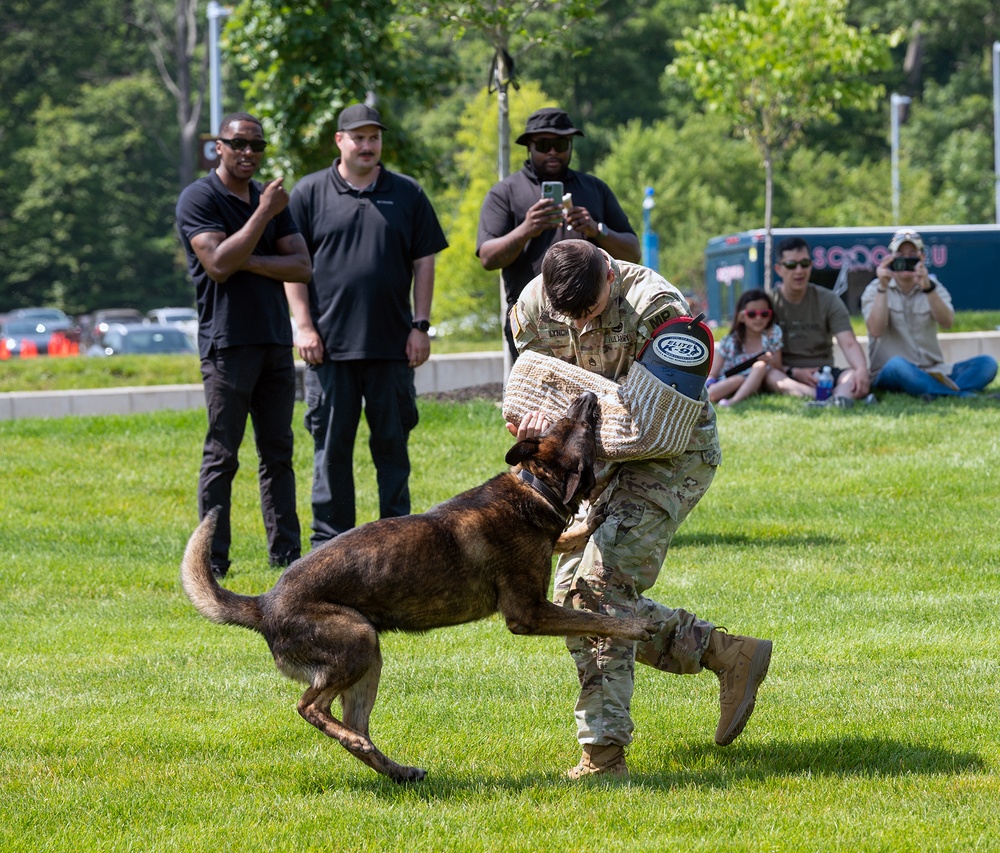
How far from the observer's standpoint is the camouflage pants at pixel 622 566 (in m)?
4.50

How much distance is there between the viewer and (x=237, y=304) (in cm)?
746

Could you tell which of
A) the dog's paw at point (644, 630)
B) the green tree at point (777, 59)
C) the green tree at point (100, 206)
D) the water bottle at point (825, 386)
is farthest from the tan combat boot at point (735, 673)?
the green tree at point (100, 206)

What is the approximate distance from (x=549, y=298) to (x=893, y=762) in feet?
6.39

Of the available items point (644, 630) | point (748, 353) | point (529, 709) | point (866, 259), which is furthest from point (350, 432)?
point (866, 259)

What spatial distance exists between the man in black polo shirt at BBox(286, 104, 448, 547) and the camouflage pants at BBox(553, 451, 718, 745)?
3187mm

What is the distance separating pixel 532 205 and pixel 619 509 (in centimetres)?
355

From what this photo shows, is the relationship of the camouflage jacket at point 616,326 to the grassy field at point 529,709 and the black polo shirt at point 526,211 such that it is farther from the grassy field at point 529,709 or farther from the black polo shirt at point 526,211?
the black polo shirt at point 526,211

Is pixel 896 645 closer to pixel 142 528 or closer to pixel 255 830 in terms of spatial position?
pixel 255 830

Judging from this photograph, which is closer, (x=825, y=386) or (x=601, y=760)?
(x=601, y=760)

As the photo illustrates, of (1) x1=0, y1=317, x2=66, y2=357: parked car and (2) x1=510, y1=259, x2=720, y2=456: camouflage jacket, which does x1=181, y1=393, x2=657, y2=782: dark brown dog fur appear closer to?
(2) x1=510, y1=259, x2=720, y2=456: camouflage jacket

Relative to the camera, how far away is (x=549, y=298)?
14.4 feet

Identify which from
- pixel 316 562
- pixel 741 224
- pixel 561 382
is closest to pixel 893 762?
pixel 561 382

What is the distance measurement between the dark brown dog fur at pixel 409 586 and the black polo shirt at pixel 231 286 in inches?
122

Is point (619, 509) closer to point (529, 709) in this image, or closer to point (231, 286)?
point (529, 709)
